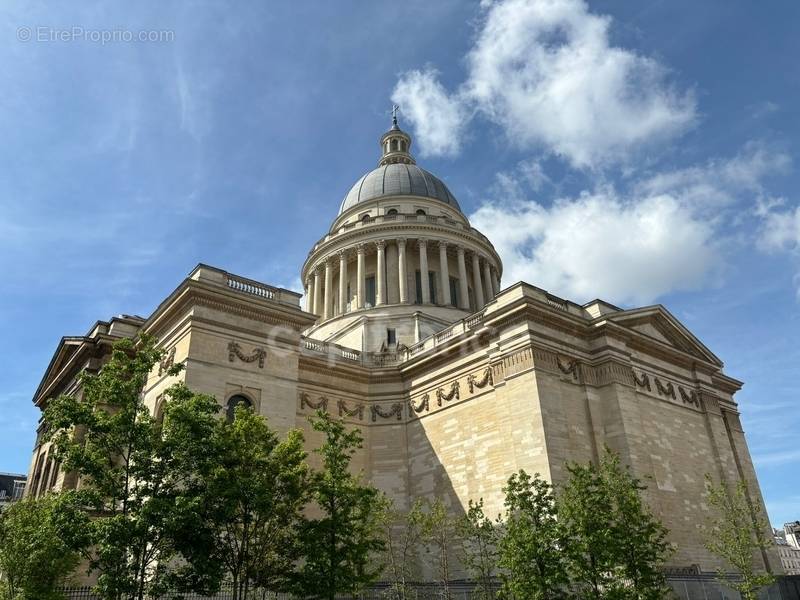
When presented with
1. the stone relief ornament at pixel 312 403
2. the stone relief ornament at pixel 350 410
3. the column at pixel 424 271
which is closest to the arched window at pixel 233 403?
the stone relief ornament at pixel 312 403

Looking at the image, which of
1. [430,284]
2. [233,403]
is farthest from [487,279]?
[233,403]

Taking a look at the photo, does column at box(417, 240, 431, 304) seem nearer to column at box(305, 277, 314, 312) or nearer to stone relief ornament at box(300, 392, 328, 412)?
column at box(305, 277, 314, 312)

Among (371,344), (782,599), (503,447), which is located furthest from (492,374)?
(782,599)

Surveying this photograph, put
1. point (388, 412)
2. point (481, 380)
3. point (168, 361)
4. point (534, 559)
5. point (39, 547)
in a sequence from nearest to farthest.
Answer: point (534, 559) → point (39, 547) → point (168, 361) → point (481, 380) → point (388, 412)

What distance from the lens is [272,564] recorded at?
1709cm

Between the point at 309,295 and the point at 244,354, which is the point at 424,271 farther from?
the point at 244,354

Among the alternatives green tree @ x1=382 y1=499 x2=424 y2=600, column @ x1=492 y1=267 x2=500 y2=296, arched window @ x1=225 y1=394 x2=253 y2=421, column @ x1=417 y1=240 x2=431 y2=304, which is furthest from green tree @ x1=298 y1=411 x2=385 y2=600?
column @ x1=492 y1=267 x2=500 y2=296

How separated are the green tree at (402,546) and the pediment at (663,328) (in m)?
12.9

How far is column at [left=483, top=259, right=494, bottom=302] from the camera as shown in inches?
1767

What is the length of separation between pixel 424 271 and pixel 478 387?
1515cm

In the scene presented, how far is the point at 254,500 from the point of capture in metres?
16.2

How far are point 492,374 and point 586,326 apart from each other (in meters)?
4.87

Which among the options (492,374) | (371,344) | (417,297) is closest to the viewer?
(492,374)

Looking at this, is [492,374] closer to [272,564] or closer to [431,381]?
[431,381]
